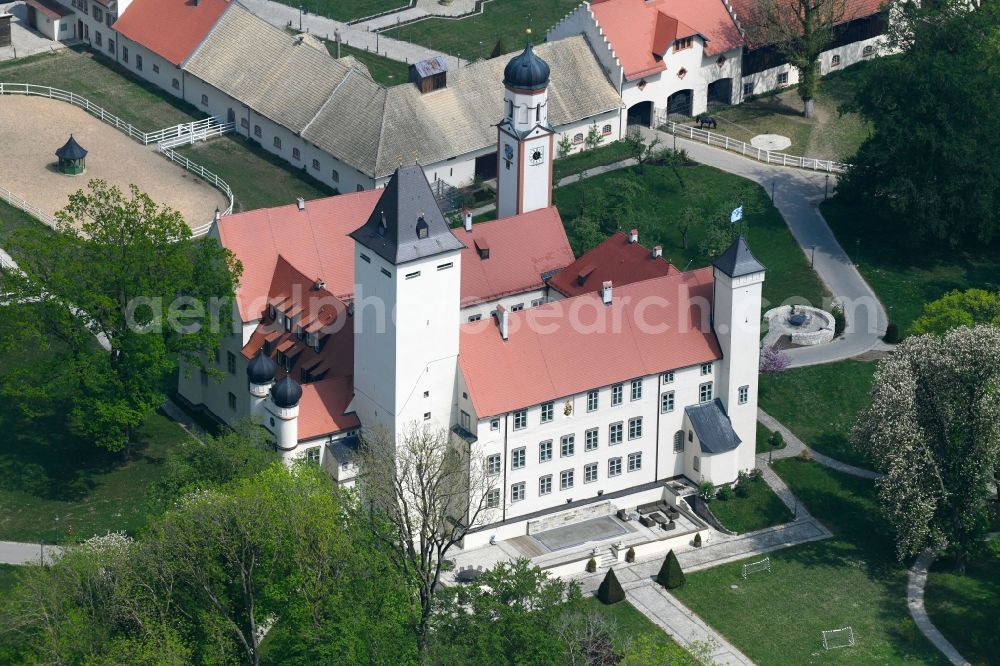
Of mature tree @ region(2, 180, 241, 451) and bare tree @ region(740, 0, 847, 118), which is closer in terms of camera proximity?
mature tree @ region(2, 180, 241, 451)

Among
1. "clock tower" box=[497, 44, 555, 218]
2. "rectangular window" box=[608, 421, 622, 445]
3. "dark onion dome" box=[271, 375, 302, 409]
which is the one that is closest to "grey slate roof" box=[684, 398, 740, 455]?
"rectangular window" box=[608, 421, 622, 445]

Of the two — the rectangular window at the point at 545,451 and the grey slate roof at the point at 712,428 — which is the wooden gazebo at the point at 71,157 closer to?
the rectangular window at the point at 545,451

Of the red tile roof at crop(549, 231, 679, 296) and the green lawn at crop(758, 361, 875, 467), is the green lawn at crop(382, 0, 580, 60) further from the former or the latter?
the green lawn at crop(758, 361, 875, 467)

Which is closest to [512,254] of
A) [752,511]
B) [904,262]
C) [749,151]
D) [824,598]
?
[752,511]

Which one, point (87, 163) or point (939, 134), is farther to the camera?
point (87, 163)

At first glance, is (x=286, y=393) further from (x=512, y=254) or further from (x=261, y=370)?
(x=512, y=254)

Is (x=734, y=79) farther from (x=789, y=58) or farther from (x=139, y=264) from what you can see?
(x=139, y=264)
